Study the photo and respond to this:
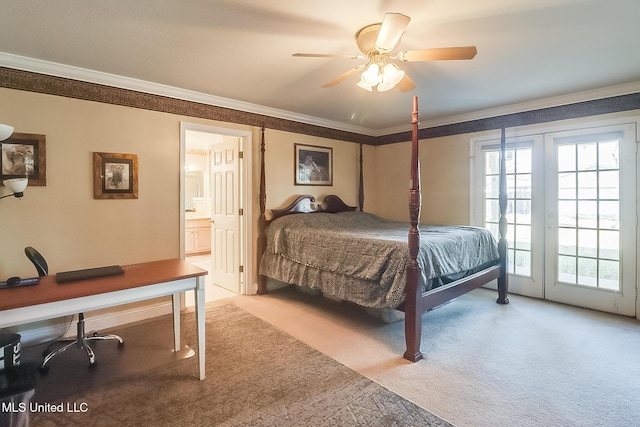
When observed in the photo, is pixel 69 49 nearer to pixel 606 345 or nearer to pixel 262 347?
pixel 262 347

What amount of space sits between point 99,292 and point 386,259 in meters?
2.09

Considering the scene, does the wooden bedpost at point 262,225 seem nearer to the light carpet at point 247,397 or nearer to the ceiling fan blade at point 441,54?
the light carpet at point 247,397

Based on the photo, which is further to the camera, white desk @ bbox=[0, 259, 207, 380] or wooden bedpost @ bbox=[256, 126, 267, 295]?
wooden bedpost @ bbox=[256, 126, 267, 295]

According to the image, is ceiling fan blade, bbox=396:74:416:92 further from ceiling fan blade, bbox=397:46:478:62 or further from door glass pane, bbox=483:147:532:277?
door glass pane, bbox=483:147:532:277

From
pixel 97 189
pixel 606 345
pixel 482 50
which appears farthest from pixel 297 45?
pixel 606 345

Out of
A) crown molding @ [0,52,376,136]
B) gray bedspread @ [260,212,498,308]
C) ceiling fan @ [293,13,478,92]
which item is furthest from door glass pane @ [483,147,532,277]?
crown molding @ [0,52,376,136]

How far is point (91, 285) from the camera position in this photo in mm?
1958

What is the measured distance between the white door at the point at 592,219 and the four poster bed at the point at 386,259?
653 mm

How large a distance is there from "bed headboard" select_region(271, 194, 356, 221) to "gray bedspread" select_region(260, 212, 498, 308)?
25cm

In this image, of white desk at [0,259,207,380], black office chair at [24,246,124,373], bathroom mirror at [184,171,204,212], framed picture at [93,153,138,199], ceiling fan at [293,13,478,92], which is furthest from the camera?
bathroom mirror at [184,171,204,212]

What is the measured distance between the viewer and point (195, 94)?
3.60 m

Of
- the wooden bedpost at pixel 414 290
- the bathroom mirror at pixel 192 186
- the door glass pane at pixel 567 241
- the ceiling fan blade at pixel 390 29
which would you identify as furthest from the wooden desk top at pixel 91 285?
the bathroom mirror at pixel 192 186

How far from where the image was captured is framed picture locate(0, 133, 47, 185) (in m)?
2.66

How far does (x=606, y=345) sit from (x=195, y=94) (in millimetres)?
4763
